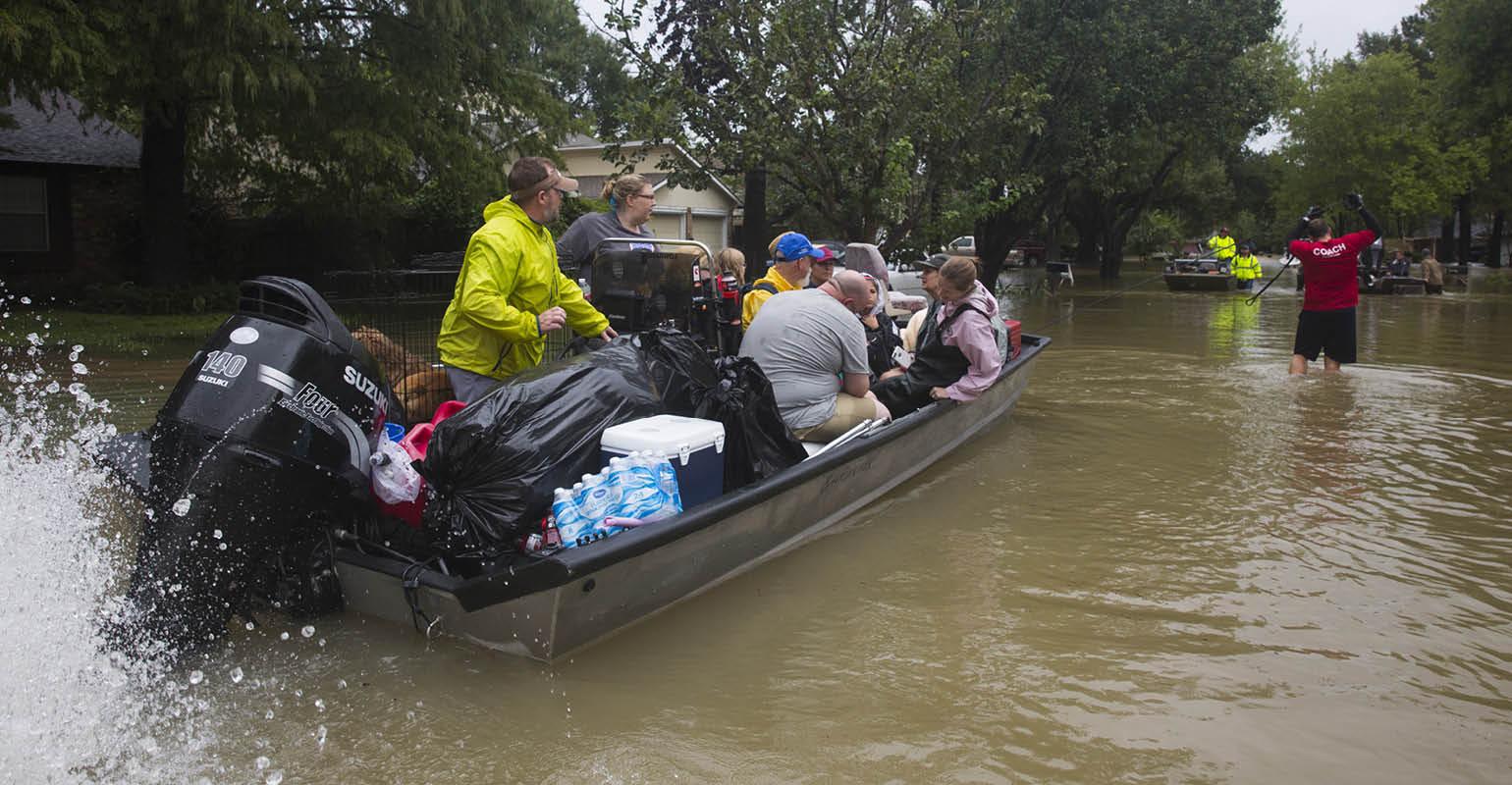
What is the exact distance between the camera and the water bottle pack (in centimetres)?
400

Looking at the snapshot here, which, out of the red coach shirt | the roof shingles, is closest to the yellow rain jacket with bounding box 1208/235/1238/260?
the red coach shirt

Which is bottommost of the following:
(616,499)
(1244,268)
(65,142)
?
(616,499)

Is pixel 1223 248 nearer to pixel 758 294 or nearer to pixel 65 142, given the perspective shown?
pixel 758 294

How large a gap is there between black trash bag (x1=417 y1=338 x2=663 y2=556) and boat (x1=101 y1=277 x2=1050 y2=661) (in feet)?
0.43

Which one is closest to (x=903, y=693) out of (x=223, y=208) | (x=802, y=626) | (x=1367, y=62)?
(x=802, y=626)

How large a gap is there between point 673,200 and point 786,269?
1003 inches

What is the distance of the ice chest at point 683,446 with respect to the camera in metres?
4.27

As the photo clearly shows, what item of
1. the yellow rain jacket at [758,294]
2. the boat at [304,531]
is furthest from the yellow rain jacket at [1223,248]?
the boat at [304,531]

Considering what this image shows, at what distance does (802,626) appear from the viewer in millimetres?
4734

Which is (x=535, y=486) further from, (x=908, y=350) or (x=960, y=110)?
(x=960, y=110)

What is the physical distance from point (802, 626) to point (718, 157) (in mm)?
12667

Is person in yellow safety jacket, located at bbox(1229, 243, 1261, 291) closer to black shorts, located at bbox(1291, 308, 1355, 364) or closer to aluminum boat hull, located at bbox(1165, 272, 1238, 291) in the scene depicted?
aluminum boat hull, located at bbox(1165, 272, 1238, 291)

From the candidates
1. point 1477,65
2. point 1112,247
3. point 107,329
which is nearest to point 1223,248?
point 1477,65

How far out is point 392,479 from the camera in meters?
4.11
